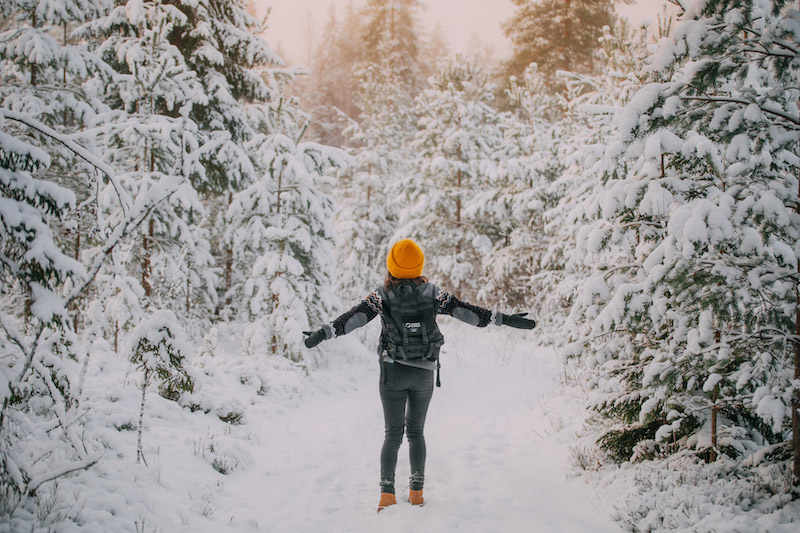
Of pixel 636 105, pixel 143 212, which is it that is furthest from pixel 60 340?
pixel 636 105

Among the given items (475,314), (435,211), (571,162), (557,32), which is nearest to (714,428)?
(475,314)

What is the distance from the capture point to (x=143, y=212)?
393 cm

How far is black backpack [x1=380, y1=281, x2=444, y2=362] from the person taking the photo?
414 cm

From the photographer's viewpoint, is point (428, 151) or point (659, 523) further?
point (428, 151)

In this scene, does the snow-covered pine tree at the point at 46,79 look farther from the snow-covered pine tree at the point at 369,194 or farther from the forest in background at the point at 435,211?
the snow-covered pine tree at the point at 369,194

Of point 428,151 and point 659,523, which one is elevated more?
point 428,151

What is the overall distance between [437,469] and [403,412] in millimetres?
1511

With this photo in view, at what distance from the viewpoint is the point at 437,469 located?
17.4ft

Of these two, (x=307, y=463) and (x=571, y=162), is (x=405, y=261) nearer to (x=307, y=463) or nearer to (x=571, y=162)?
(x=307, y=463)

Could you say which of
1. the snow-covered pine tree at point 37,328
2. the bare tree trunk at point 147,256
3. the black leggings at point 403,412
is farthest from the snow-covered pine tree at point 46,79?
the black leggings at point 403,412

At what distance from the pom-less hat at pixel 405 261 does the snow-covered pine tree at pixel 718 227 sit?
1.78 m

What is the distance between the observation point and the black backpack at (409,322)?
4.14 meters

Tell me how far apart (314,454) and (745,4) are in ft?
20.6

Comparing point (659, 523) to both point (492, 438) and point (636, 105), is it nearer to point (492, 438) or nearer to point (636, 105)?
point (492, 438)
